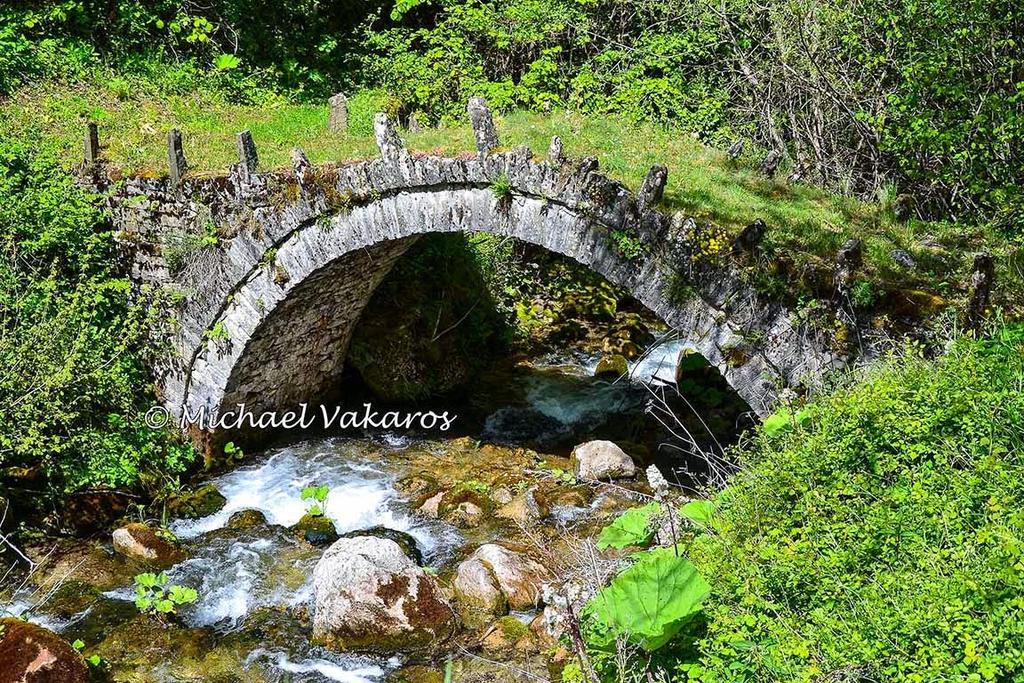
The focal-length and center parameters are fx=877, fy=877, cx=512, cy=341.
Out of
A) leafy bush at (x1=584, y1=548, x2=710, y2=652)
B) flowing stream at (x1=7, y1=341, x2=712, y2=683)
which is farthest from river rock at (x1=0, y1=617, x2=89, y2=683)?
leafy bush at (x1=584, y1=548, x2=710, y2=652)

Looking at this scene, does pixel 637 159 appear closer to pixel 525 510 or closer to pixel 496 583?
pixel 525 510

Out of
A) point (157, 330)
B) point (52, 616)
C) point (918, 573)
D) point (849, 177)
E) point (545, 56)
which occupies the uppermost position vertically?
point (545, 56)

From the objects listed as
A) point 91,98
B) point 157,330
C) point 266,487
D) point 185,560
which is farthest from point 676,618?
point 91,98

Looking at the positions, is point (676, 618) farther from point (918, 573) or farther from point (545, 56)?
point (545, 56)

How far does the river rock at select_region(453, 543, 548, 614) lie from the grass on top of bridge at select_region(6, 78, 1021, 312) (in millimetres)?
2863

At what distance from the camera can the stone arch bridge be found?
6.62 metres

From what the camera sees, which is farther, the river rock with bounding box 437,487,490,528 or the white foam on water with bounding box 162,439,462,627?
the river rock with bounding box 437,487,490,528

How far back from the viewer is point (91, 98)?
476 inches

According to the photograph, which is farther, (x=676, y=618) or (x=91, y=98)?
(x=91, y=98)

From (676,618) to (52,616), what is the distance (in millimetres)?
5240

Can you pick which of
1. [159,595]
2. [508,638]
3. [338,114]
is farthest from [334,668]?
[338,114]

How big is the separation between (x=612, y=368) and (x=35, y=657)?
7848 millimetres

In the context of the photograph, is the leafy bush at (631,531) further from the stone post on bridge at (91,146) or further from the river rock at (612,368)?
the stone post on bridge at (91,146)

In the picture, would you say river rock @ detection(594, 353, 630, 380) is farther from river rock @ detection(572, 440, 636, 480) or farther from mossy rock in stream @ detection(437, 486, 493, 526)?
mossy rock in stream @ detection(437, 486, 493, 526)
